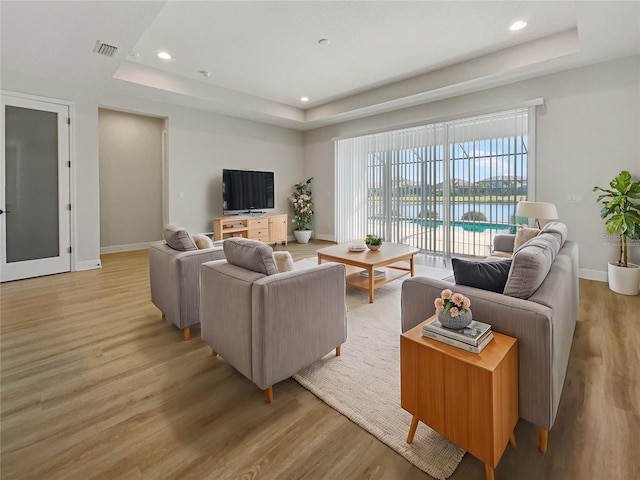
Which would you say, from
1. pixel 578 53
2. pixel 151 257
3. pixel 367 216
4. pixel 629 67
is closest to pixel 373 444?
pixel 151 257

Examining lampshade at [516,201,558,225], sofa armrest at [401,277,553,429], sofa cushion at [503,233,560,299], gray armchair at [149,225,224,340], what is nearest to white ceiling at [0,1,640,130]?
lampshade at [516,201,558,225]

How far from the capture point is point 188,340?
263cm

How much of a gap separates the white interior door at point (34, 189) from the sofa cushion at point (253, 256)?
13.9 feet

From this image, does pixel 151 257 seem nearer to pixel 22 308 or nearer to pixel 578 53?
pixel 22 308

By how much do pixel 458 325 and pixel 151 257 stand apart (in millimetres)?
2751

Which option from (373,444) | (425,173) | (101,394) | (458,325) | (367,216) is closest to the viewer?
(458,325)

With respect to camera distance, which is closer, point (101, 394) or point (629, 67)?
point (101, 394)

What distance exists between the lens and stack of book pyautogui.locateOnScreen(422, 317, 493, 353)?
131cm

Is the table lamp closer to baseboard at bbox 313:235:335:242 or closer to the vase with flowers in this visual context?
the vase with flowers

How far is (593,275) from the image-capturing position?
14.1ft

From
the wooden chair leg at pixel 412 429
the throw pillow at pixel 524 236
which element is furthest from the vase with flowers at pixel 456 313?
the throw pillow at pixel 524 236

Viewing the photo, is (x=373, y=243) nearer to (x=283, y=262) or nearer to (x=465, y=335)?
(x=283, y=262)

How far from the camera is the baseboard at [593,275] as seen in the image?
4223 millimetres

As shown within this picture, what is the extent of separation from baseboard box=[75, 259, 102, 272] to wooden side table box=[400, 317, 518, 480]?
17.7 feet
